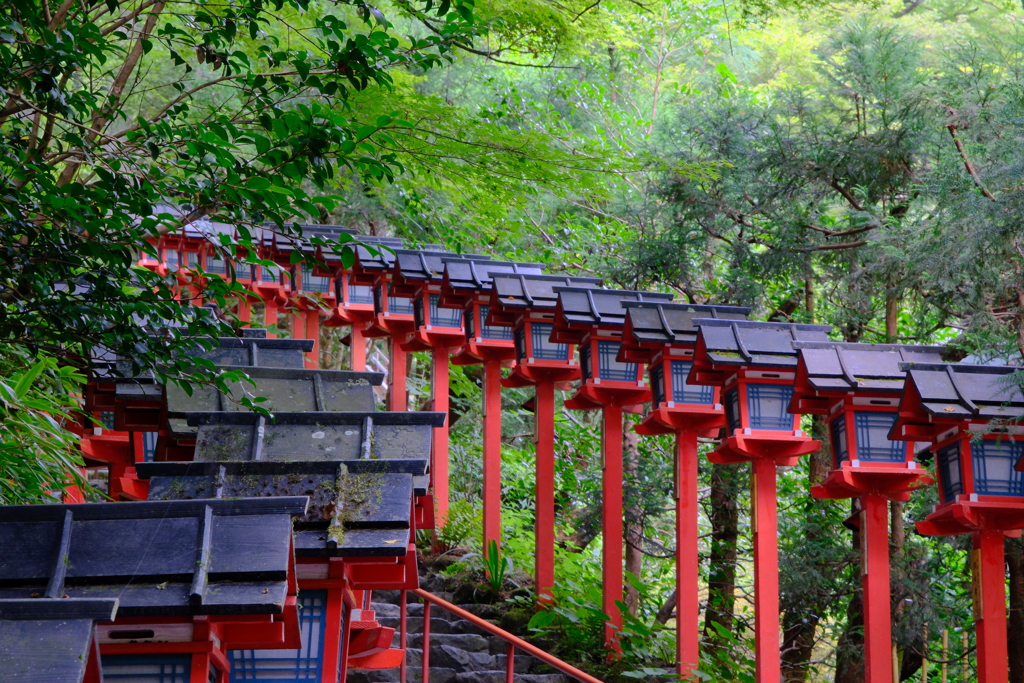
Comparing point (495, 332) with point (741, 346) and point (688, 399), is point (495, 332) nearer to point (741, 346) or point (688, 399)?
point (688, 399)

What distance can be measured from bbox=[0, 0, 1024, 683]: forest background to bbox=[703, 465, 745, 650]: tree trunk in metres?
0.04

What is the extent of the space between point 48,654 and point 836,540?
967 cm

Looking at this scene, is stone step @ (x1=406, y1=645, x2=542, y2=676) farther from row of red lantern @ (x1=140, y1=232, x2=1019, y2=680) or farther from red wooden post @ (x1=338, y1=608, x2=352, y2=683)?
red wooden post @ (x1=338, y1=608, x2=352, y2=683)

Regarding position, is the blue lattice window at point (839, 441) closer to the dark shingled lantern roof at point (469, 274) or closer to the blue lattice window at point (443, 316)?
the dark shingled lantern roof at point (469, 274)

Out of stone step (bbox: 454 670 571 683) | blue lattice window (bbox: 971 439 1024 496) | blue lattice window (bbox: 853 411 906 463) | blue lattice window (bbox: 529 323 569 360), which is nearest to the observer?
blue lattice window (bbox: 971 439 1024 496)

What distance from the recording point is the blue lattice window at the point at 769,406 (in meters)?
7.70

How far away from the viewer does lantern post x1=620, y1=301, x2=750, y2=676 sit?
8320mm

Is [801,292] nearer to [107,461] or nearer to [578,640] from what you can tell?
[578,640]

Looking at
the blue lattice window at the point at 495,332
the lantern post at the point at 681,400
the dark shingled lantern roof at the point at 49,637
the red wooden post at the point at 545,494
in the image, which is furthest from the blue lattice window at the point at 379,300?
the dark shingled lantern roof at the point at 49,637

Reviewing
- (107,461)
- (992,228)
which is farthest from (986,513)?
(107,461)

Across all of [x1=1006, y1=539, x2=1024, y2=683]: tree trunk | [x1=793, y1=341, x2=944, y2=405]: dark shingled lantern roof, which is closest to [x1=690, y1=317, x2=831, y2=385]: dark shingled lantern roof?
[x1=793, y1=341, x2=944, y2=405]: dark shingled lantern roof

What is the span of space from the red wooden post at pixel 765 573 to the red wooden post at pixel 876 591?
26.8 inches

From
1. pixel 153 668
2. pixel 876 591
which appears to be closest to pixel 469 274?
pixel 876 591

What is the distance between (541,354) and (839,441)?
3.75 metres
